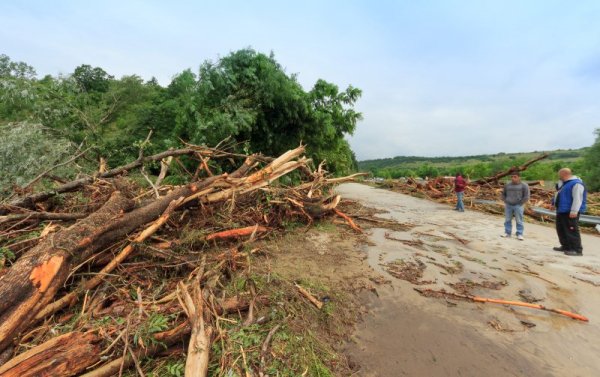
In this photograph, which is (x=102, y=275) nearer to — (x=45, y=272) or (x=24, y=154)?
(x=45, y=272)

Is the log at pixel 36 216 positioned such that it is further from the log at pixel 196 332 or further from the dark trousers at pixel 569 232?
the dark trousers at pixel 569 232

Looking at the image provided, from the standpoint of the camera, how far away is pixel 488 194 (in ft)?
43.4

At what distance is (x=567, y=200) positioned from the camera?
191 inches

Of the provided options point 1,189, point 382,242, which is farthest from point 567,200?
point 1,189

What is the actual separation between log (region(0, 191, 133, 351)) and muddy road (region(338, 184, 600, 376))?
8.55 ft

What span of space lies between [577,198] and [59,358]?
687 cm

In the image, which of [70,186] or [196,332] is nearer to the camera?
[196,332]

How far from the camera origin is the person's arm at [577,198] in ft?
15.3

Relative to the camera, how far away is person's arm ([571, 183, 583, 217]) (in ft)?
15.3

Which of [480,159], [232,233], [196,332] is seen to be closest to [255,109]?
[232,233]

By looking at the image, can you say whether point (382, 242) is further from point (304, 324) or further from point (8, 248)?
point (8, 248)

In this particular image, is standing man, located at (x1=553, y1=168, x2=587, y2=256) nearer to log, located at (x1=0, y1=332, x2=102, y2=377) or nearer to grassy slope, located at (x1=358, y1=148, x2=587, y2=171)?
log, located at (x1=0, y1=332, x2=102, y2=377)

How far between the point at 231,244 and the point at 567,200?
5.69 metres

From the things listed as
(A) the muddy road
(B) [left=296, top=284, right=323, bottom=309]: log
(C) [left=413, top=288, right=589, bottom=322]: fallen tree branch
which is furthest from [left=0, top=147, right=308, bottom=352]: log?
(C) [left=413, top=288, right=589, bottom=322]: fallen tree branch
